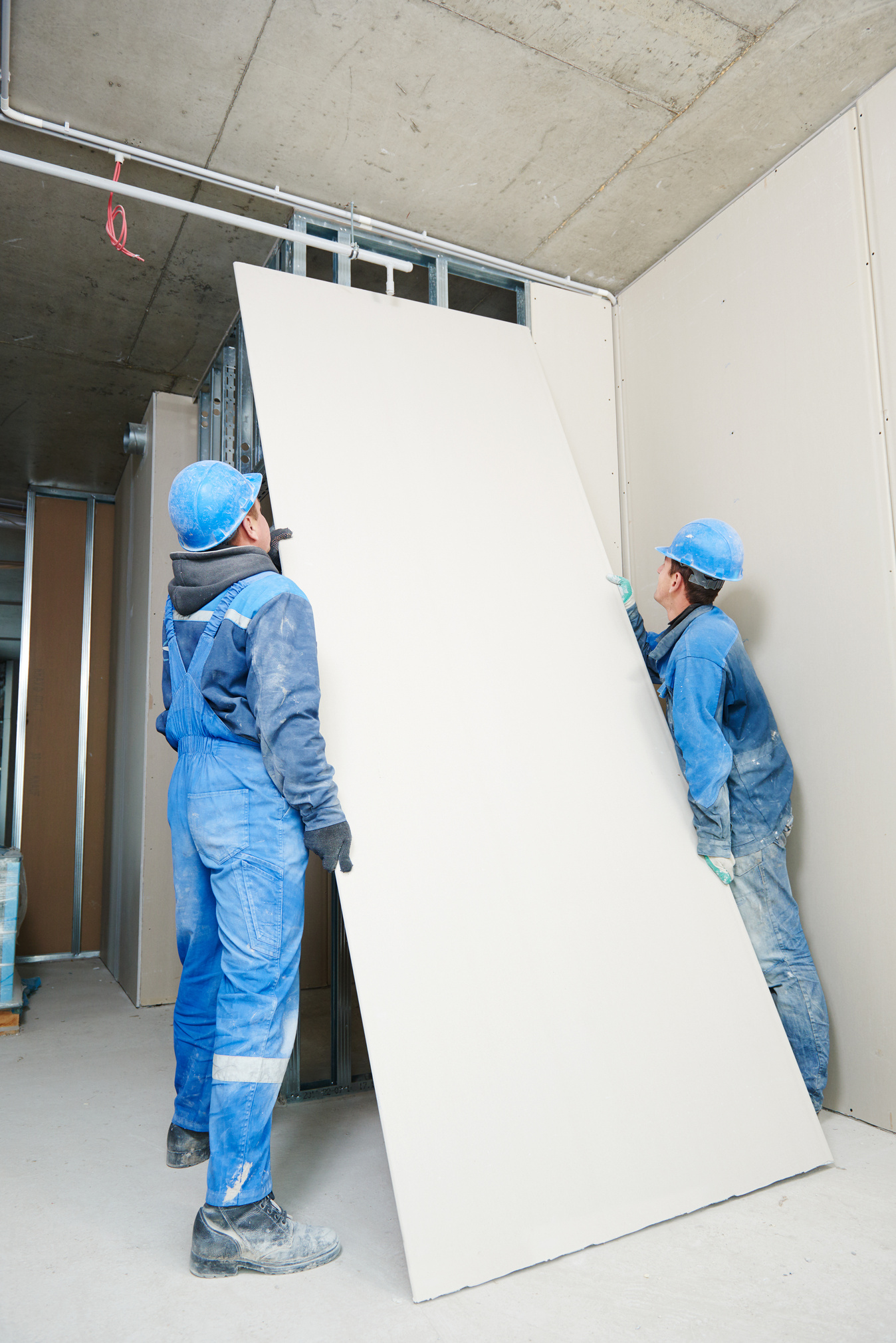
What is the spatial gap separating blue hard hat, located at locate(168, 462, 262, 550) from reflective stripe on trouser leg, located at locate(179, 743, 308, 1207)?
0.47 metres

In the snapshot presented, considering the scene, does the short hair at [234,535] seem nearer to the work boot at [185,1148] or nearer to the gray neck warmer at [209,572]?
the gray neck warmer at [209,572]

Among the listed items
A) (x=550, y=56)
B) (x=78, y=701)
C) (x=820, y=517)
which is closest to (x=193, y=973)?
(x=820, y=517)

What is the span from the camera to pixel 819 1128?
6.56ft

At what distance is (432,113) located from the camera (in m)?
2.49

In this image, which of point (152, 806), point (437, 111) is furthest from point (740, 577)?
point (152, 806)

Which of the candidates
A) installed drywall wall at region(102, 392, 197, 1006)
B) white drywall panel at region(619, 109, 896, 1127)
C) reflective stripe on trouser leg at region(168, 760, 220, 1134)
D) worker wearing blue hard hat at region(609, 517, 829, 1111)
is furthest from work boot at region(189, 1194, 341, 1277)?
installed drywall wall at region(102, 392, 197, 1006)

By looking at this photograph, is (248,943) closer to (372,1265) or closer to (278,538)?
(372,1265)

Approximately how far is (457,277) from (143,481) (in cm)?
173

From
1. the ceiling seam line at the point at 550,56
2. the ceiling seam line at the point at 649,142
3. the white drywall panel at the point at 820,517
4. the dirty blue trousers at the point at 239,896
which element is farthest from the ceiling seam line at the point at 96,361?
the dirty blue trousers at the point at 239,896

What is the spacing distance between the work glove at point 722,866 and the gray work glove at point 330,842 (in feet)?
3.30

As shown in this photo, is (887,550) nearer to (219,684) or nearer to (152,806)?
(219,684)

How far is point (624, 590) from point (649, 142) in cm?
137

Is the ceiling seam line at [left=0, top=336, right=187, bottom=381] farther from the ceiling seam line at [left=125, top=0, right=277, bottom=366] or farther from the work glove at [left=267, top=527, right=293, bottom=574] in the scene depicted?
the work glove at [left=267, top=527, right=293, bottom=574]

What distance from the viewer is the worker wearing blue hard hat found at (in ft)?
7.43
